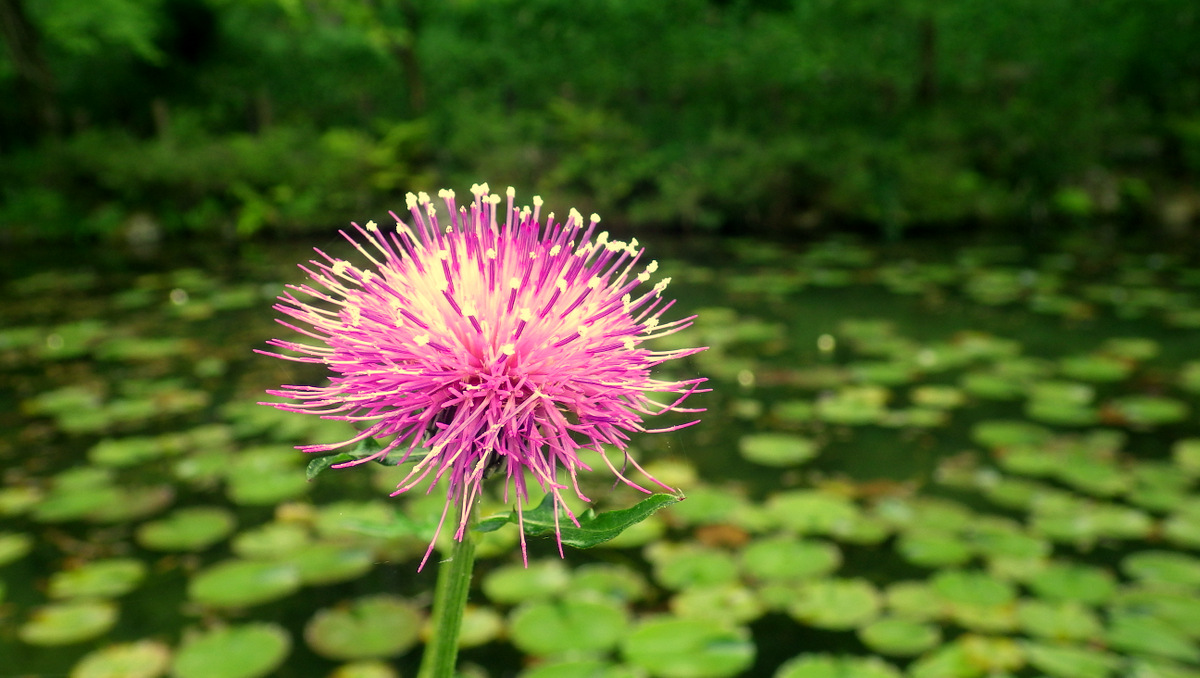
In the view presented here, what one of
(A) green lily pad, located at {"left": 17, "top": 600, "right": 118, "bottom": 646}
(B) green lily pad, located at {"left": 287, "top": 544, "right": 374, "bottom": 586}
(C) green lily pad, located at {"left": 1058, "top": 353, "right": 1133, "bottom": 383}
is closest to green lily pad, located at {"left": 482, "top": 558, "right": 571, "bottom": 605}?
(B) green lily pad, located at {"left": 287, "top": 544, "right": 374, "bottom": 586}

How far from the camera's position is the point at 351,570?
199cm

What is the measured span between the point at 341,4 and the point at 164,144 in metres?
2.10

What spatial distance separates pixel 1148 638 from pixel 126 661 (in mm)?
2213

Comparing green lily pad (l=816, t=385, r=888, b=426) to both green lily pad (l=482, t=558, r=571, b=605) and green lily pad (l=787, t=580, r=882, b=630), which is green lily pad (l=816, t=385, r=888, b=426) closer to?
green lily pad (l=787, t=580, r=882, b=630)

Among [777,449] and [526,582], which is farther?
[777,449]

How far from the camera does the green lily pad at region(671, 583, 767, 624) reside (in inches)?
69.9

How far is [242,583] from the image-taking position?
6.16 feet

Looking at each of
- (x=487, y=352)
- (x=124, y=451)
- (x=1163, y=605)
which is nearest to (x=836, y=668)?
(x=1163, y=605)

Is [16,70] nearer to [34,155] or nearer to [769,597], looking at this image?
[34,155]

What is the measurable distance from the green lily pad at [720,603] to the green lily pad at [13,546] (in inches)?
69.0

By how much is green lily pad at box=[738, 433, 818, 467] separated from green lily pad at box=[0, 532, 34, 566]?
2153 millimetres

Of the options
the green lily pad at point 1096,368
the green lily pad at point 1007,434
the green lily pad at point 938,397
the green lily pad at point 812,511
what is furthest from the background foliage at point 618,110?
the green lily pad at point 812,511

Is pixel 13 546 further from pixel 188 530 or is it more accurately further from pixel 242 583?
pixel 242 583

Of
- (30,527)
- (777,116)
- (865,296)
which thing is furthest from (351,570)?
(777,116)
